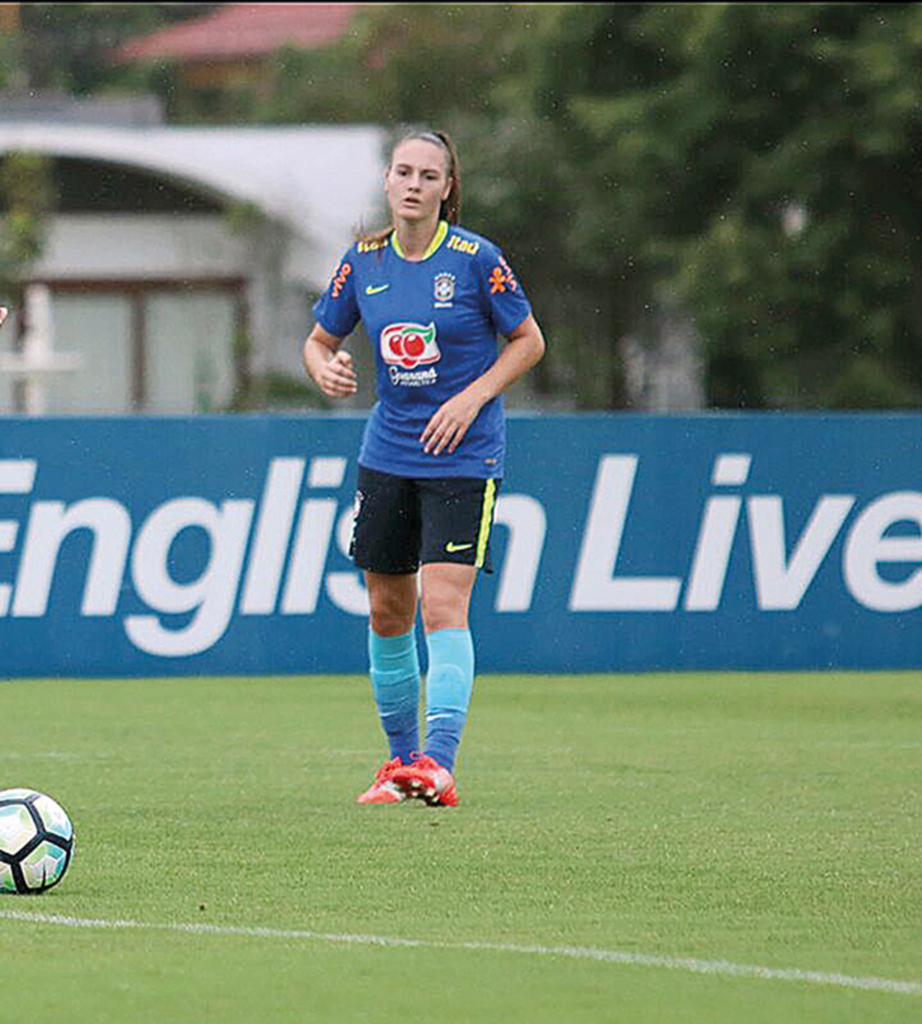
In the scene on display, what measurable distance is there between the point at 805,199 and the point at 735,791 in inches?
1106

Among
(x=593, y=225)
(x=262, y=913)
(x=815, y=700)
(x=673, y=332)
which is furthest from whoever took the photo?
(x=673, y=332)

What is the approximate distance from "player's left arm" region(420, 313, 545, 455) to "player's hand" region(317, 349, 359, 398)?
0.29 meters

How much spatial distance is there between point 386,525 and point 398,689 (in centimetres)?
53

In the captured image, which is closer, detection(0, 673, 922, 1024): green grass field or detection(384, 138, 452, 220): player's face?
detection(0, 673, 922, 1024): green grass field

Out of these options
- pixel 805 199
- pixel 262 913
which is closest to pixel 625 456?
pixel 262 913

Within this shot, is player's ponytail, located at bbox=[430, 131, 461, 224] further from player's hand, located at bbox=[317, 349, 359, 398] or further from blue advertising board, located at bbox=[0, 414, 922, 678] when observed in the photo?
blue advertising board, located at bbox=[0, 414, 922, 678]

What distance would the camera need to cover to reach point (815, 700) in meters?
13.0

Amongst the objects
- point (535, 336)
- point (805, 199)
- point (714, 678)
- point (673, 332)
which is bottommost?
point (673, 332)

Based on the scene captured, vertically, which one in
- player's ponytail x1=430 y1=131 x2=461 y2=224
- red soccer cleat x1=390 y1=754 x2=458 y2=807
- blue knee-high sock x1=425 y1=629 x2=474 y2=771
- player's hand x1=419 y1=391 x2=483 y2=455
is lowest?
red soccer cleat x1=390 y1=754 x2=458 y2=807

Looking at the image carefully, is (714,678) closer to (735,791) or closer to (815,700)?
(815,700)

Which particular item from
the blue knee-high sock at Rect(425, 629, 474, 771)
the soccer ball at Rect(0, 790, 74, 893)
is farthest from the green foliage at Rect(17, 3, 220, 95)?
the soccer ball at Rect(0, 790, 74, 893)

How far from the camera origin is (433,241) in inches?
341

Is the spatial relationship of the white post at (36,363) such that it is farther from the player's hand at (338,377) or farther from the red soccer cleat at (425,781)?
the red soccer cleat at (425,781)

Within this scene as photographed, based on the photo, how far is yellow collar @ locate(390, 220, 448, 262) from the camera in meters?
8.66
